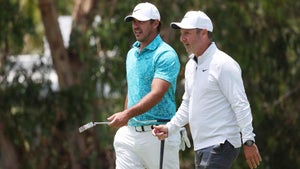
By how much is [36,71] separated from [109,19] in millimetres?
1490

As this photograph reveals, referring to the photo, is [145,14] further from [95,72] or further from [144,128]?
[95,72]

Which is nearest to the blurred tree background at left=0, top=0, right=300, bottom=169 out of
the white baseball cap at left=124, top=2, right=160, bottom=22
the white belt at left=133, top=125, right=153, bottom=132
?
the white baseball cap at left=124, top=2, right=160, bottom=22

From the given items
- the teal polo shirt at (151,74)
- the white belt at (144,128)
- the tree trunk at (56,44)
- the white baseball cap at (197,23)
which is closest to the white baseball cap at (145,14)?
the teal polo shirt at (151,74)

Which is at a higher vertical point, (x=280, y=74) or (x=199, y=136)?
(x=199, y=136)

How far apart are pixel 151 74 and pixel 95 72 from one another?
757 centimetres

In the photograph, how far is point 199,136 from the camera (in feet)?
21.0

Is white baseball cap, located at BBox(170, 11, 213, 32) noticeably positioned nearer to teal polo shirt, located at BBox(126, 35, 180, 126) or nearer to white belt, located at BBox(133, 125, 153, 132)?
teal polo shirt, located at BBox(126, 35, 180, 126)

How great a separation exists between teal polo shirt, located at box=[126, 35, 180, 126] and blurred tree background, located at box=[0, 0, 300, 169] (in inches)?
266

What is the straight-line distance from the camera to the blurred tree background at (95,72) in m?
14.5

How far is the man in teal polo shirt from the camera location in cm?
709

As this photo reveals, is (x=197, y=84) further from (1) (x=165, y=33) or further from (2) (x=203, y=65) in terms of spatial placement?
(1) (x=165, y=33)

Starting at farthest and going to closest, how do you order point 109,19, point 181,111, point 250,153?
point 109,19, point 181,111, point 250,153

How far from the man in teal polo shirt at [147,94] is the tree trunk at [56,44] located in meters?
7.95

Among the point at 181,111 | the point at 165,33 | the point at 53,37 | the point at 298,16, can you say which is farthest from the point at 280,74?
the point at 181,111
